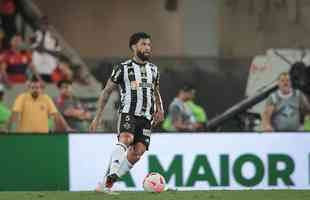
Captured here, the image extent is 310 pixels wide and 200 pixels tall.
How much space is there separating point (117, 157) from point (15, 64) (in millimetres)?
8044

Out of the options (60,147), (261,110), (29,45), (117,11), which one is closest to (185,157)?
(60,147)

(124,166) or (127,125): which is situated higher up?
(127,125)

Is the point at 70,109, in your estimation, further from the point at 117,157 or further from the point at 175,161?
the point at 117,157

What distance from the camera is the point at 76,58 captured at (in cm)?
2033

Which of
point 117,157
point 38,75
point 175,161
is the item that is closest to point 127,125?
A: point 117,157

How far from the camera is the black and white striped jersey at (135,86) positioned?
11.7 meters

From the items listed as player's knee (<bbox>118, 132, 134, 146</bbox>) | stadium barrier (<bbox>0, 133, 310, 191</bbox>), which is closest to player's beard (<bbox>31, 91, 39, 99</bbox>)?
stadium barrier (<bbox>0, 133, 310, 191</bbox>)

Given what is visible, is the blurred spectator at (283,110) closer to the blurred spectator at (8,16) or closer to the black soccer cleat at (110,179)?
the blurred spectator at (8,16)

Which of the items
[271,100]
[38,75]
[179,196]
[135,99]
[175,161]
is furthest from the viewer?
[38,75]

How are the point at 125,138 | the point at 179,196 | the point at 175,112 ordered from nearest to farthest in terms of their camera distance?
the point at 179,196 → the point at 125,138 → the point at 175,112

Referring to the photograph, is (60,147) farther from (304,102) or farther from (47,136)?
(304,102)

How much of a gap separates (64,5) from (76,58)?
59.6 inches

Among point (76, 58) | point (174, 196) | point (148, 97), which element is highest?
point (76, 58)

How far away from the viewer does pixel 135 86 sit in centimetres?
1173
